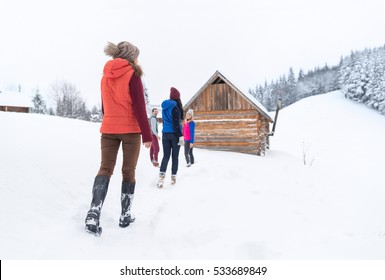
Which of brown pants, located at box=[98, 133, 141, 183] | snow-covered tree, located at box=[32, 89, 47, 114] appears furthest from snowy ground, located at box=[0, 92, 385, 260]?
snow-covered tree, located at box=[32, 89, 47, 114]

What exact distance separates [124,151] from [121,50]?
1.20 m

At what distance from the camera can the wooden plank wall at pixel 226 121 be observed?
14.4 m

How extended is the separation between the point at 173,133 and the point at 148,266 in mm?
3132

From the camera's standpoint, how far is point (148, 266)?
7.50 feet

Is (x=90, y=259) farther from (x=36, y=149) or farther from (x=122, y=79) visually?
(x=36, y=149)

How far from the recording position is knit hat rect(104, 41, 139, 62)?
2902mm

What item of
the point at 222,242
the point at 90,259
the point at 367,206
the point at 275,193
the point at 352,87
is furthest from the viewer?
the point at 352,87

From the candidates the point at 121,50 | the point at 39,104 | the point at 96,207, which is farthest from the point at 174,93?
the point at 39,104

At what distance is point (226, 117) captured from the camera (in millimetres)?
14758

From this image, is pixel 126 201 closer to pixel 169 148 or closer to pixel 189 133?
pixel 169 148

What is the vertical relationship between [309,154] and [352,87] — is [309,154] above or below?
below

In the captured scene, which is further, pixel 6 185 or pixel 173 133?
pixel 173 133

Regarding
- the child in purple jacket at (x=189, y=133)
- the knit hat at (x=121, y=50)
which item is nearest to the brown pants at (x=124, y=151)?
the knit hat at (x=121, y=50)

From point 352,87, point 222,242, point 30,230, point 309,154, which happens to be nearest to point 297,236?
point 222,242
